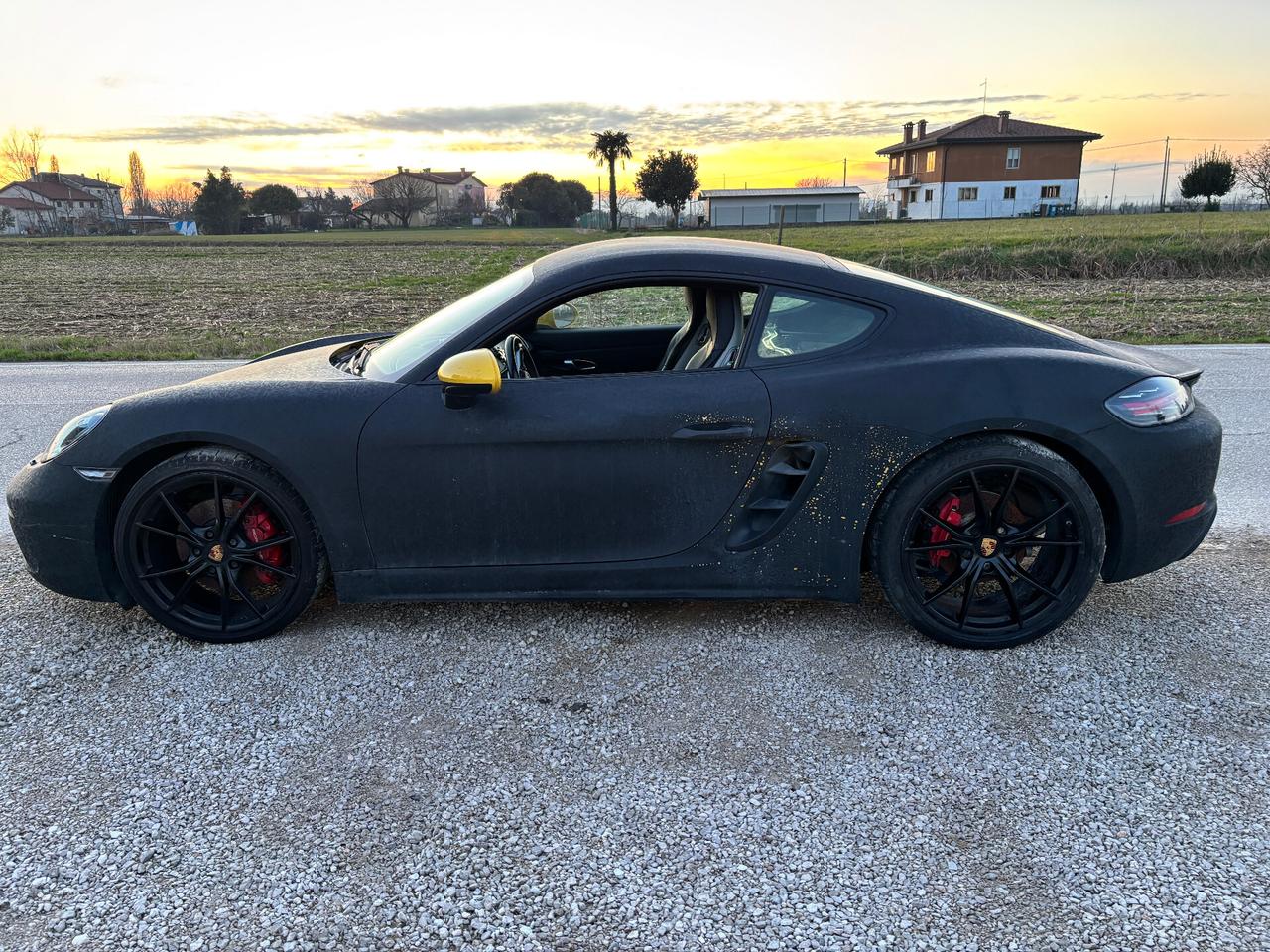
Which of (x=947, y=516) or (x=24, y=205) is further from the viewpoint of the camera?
(x=24, y=205)

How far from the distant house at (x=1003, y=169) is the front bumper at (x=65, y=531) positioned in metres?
87.5

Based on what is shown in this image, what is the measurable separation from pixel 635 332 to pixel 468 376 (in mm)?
1375

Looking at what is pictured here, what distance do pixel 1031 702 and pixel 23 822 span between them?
295cm

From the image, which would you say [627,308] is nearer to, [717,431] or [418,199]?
[717,431]

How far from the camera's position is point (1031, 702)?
293 cm

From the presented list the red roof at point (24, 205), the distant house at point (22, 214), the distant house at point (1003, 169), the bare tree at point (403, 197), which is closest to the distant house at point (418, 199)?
the bare tree at point (403, 197)

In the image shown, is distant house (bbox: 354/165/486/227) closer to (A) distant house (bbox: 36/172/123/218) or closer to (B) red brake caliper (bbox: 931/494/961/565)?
(A) distant house (bbox: 36/172/123/218)

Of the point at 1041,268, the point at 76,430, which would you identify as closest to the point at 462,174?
the point at 1041,268

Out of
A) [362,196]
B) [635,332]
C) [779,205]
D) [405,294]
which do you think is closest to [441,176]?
[362,196]

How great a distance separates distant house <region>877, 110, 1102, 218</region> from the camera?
81.4 meters

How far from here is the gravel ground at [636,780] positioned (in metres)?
2.04

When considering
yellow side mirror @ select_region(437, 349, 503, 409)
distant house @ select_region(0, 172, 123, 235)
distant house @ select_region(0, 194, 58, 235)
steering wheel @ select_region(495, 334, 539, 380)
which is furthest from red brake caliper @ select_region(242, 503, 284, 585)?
distant house @ select_region(0, 194, 58, 235)

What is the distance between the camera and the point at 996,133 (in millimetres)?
82625

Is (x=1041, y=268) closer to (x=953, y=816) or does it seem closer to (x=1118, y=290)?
(x=1118, y=290)
